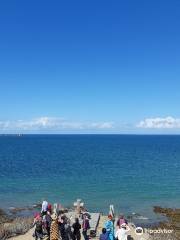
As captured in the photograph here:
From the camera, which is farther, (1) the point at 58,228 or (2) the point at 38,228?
(2) the point at 38,228

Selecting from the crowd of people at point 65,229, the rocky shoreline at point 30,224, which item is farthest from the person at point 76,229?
the rocky shoreline at point 30,224

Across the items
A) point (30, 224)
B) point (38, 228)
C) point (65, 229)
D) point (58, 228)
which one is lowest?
point (30, 224)

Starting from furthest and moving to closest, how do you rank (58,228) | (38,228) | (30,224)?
(30,224), (38,228), (58,228)

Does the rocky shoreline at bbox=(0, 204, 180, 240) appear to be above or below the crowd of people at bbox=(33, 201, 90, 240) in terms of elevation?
below

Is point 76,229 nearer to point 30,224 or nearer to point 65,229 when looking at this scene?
point 65,229

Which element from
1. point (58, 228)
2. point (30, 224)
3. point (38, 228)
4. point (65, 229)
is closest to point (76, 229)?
point (65, 229)

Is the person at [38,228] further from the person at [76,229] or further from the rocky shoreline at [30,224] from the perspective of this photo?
the rocky shoreline at [30,224]

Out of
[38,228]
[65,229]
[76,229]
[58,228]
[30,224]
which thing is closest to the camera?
[58,228]

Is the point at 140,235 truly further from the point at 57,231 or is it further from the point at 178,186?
the point at 178,186

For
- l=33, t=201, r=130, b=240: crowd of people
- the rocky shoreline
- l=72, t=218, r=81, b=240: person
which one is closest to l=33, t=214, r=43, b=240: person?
l=33, t=201, r=130, b=240: crowd of people

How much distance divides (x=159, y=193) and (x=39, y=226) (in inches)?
1154

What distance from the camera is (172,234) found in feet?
83.6

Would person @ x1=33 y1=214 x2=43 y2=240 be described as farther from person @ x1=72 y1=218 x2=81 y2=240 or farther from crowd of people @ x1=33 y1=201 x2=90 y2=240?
person @ x1=72 y1=218 x2=81 y2=240

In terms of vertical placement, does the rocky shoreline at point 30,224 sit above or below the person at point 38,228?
below
